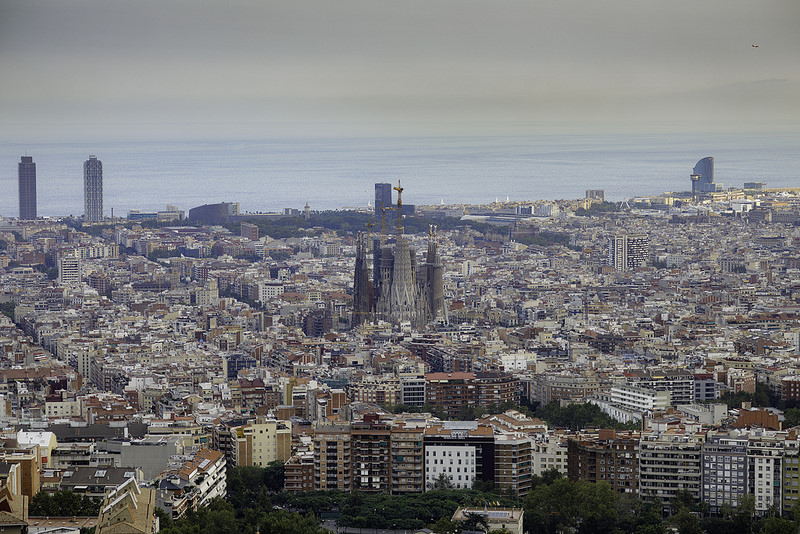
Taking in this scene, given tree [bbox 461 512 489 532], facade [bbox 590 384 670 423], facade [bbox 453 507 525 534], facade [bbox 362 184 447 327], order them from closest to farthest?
tree [bbox 461 512 489 532] → facade [bbox 453 507 525 534] → facade [bbox 590 384 670 423] → facade [bbox 362 184 447 327]

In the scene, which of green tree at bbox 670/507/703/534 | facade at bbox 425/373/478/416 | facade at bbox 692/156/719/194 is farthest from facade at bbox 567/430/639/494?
facade at bbox 692/156/719/194

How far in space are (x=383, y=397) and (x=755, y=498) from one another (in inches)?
254

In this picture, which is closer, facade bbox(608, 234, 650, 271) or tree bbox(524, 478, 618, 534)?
tree bbox(524, 478, 618, 534)

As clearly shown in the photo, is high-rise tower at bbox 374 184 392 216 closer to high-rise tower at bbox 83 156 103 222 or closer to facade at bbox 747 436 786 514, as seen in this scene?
high-rise tower at bbox 83 156 103 222

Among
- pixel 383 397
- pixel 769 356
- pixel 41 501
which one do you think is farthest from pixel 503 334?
pixel 41 501

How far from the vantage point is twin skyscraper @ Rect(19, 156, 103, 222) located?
186ft

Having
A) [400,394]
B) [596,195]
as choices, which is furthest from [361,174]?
[400,394]

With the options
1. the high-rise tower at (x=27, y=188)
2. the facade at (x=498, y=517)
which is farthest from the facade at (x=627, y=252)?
the facade at (x=498, y=517)

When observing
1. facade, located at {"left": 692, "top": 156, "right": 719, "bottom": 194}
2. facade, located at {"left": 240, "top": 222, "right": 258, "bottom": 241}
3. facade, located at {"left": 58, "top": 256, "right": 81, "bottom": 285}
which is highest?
facade, located at {"left": 692, "top": 156, "right": 719, "bottom": 194}

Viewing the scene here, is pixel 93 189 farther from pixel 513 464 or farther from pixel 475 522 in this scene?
pixel 475 522

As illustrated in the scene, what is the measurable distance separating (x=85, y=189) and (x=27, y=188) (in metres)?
2.63

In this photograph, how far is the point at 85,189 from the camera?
198 feet

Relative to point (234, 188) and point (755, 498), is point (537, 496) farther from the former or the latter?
point (234, 188)

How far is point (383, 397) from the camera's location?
19.7 metres
